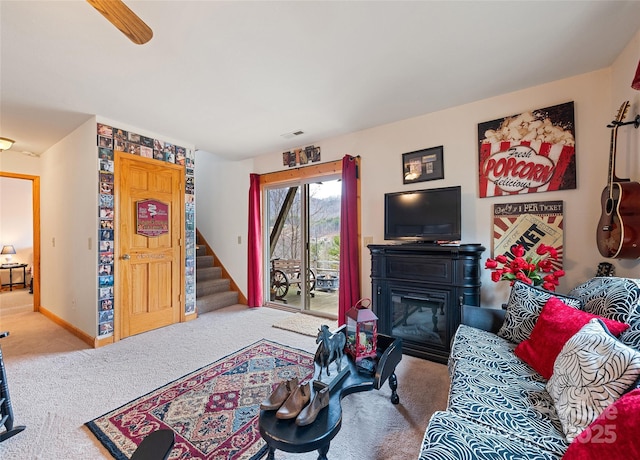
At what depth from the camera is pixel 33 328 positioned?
3.48 metres

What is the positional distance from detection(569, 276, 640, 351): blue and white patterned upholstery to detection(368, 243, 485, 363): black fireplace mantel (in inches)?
32.0

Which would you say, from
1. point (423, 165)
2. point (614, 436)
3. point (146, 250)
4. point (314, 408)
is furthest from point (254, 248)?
point (614, 436)

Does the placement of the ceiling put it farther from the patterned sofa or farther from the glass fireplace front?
the glass fireplace front

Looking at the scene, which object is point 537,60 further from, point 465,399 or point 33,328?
point 33,328

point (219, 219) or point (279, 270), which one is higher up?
point (219, 219)

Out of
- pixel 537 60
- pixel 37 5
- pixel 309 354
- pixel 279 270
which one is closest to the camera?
pixel 37 5

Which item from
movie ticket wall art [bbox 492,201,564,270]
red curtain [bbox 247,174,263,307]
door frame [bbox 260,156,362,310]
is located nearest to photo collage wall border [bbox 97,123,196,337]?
red curtain [bbox 247,174,263,307]

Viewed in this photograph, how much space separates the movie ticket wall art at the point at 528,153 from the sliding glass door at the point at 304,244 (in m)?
1.89

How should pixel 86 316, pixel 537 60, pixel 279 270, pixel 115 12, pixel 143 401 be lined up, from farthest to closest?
pixel 279 270 < pixel 86 316 < pixel 537 60 < pixel 143 401 < pixel 115 12

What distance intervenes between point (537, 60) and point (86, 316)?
5126mm

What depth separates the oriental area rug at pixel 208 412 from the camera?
152 centimetres

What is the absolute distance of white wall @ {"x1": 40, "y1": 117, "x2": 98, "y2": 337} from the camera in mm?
3023

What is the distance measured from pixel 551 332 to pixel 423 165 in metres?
2.02

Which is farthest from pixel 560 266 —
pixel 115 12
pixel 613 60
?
pixel 115 12
